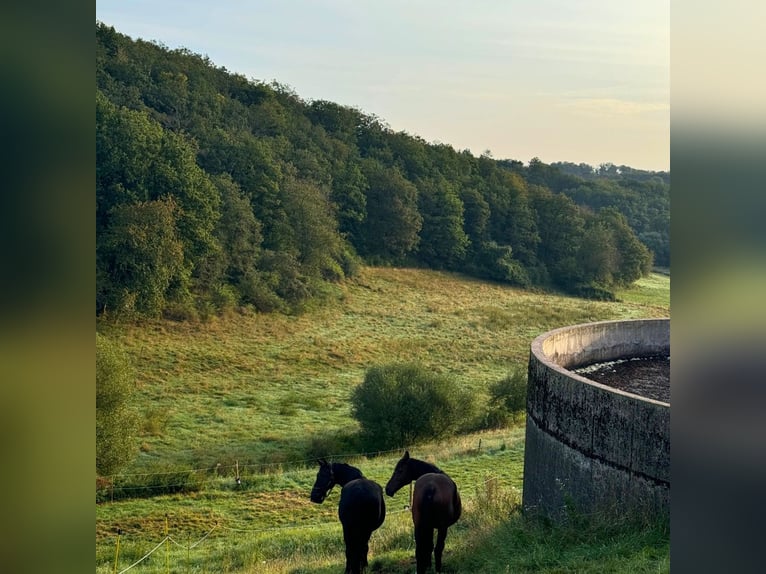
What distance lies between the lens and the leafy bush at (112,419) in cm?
1736

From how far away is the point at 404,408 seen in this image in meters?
22.3

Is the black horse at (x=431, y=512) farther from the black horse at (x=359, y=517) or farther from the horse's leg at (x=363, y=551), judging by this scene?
the horse's leg at (x=363, y=551)

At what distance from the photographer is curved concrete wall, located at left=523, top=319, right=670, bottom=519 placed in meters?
7.45

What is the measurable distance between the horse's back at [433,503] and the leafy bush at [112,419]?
12.0 metres

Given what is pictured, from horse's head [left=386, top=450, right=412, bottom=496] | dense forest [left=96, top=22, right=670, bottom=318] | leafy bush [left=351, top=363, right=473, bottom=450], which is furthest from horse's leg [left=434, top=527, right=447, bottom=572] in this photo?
dense forest [left=96, top=22, right=670, bottom=318]

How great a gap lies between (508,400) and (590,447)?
17.8 meters

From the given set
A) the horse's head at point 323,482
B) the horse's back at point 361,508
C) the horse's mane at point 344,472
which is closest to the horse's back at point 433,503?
the horse's back at point 361,508
